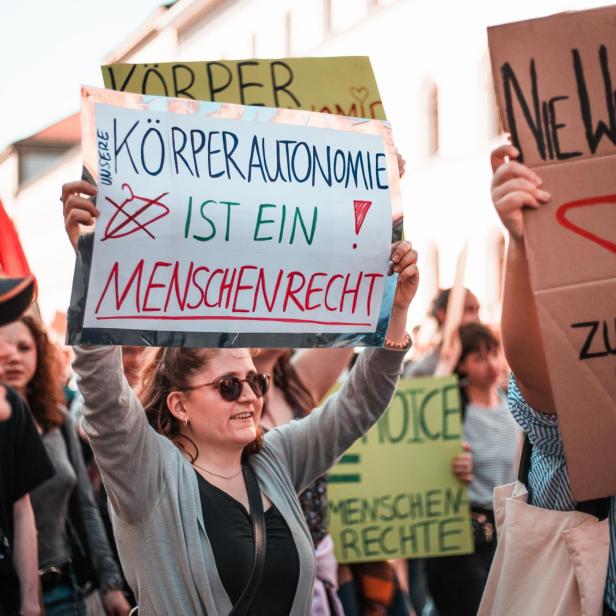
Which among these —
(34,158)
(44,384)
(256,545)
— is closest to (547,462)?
(256,545)

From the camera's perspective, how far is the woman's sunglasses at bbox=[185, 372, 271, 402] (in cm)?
338

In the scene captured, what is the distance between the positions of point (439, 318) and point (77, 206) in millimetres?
4413

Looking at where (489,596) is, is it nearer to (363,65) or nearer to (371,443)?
(363,65)

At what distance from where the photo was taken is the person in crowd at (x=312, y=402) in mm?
4555

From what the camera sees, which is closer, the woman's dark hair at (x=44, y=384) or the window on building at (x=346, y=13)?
the woman's dark hair at (x=44, y=384)

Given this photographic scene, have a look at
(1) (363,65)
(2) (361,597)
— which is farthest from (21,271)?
(2) (361,597)

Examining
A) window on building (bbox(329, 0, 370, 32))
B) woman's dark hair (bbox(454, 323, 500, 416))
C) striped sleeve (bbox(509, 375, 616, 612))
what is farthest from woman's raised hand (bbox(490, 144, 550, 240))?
window on building (bbox(329, 0, 370, 32))

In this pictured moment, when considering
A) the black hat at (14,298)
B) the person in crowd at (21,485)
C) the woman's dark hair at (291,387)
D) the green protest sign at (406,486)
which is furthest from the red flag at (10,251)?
the green protest sign at (406,486)

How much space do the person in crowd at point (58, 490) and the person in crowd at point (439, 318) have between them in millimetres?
2249

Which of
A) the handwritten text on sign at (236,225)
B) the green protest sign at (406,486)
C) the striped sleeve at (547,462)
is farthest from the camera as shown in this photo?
the green protest sign at (406,486)

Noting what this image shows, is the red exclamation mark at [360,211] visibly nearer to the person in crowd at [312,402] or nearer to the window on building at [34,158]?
the person in crowd at [312,402]

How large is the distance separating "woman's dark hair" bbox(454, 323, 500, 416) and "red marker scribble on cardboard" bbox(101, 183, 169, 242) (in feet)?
11.2

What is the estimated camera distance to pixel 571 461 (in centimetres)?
259

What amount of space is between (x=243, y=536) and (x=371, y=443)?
2.66 metres
